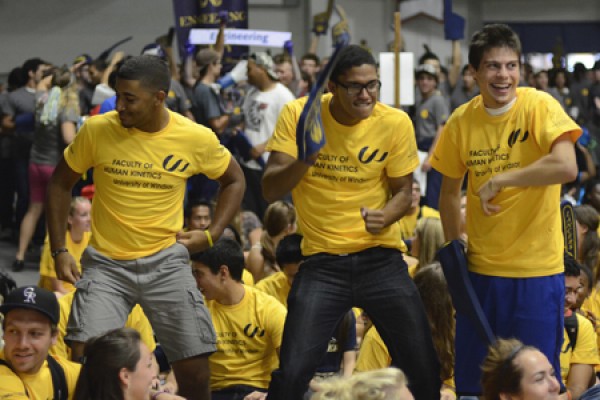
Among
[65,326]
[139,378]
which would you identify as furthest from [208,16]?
[139,378]

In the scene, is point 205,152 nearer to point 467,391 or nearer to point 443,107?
point 467,391

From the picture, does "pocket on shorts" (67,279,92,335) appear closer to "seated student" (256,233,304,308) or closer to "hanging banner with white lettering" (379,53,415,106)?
"seated student" (256,233,304,308)

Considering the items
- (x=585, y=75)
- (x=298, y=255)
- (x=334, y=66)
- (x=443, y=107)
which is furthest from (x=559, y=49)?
(x=334, y=66)

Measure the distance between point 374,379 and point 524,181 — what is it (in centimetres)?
153

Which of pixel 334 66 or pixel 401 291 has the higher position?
pixel 334 66

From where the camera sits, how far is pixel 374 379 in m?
3.85

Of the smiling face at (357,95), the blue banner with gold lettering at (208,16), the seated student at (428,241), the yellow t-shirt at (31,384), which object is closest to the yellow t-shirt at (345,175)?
the smiling face at (357,95)

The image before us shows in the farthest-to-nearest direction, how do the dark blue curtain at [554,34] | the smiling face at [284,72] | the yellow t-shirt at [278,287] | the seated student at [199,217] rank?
the dark blue curtain at [554,34], the smiling face at [284,72], the seated student at [199,217], the yellow t-shirt at [278,287]

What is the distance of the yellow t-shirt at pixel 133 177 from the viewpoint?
5652 mm

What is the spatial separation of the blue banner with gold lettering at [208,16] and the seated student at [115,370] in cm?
903

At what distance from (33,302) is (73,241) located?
132 inches

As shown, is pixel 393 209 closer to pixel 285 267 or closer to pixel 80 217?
pixel 285 267

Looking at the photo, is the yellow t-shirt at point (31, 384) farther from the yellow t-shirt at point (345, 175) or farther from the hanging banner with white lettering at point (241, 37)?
the hanging banner with white lettering at point (241, 37)

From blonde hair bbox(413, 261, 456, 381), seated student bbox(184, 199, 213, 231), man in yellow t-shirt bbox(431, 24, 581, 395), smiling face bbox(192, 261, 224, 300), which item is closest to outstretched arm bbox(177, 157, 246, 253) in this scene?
smiling face bbox(192, 261, 224, 300)
